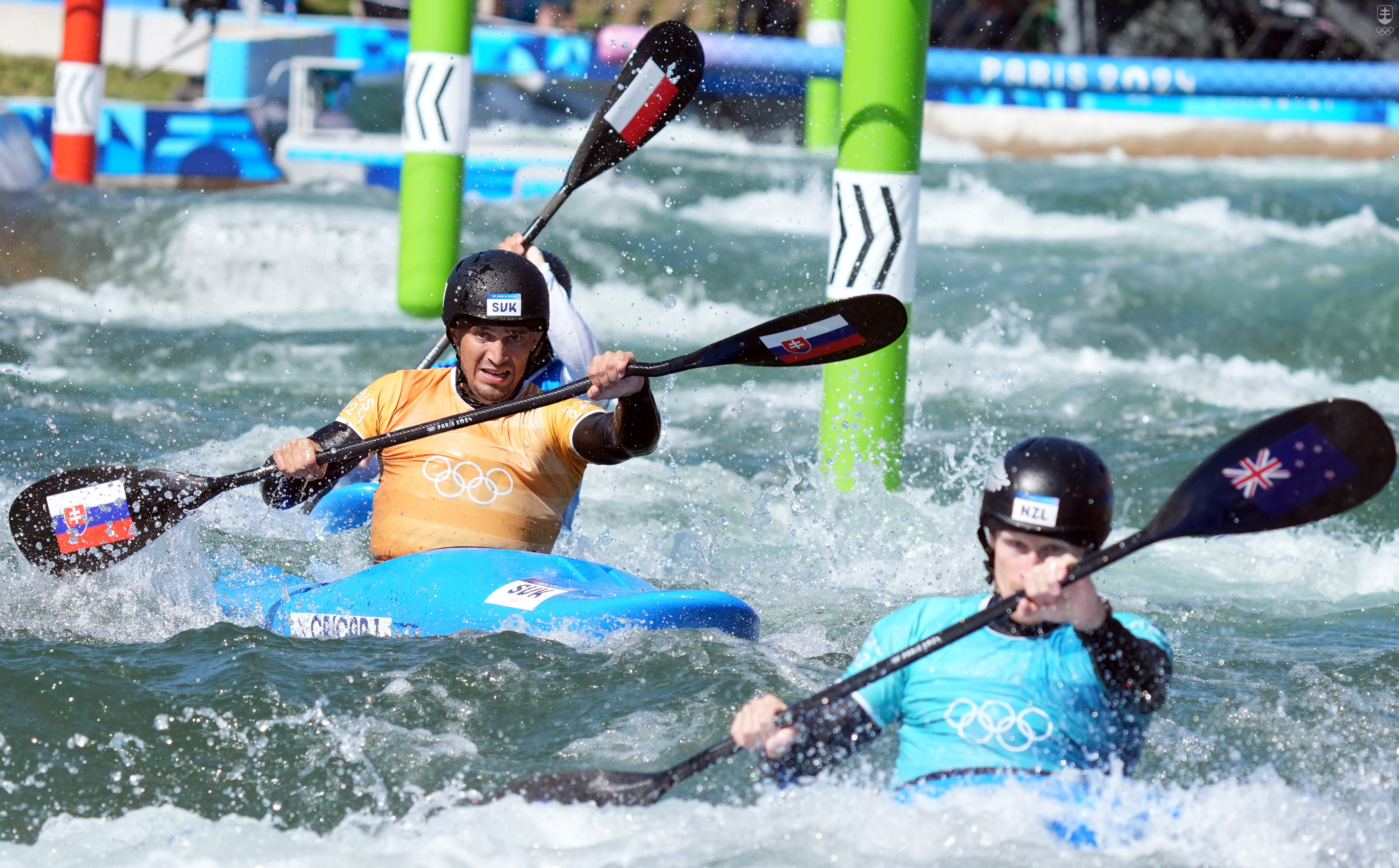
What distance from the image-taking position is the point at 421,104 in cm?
709

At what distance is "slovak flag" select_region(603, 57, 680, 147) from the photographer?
5863mm

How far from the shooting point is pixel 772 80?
16375 mm

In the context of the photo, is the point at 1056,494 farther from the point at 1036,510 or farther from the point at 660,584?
the point at 660,584

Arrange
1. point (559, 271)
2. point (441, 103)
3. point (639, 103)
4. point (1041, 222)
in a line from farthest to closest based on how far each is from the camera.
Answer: point (1041, 222) < point (441, 103) < point (639, 103) < point (559, 271)

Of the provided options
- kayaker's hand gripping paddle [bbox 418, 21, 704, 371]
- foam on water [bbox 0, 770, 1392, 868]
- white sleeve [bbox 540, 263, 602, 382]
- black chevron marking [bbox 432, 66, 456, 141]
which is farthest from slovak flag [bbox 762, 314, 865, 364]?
black chevron marking [bbox 432, 66, 456, 141]

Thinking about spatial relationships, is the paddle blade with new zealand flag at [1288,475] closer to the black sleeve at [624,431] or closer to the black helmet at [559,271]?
the black sleeve at [624,431]

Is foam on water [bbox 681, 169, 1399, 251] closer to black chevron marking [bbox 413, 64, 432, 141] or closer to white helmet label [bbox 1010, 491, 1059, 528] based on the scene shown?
black chevron marking [bbox 413, 64, 432, 141]

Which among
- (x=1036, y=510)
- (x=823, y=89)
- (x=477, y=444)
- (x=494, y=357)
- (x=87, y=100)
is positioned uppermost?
(x=823, y=89)

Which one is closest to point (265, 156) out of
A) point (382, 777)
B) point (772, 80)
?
point (772, 80)

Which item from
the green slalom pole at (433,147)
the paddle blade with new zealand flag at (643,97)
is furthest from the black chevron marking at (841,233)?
the green slalom pole at (433,147)

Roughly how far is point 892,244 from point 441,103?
100 inches

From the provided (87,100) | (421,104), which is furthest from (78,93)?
(421,104)

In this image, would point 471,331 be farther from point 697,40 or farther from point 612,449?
point 697,40

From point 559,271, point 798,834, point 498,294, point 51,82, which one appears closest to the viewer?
point 798,834
